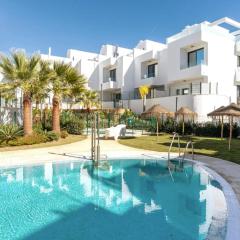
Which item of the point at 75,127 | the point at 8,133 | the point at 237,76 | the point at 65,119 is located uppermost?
the point at 237,76

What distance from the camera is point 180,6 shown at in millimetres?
23047

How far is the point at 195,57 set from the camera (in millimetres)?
31938

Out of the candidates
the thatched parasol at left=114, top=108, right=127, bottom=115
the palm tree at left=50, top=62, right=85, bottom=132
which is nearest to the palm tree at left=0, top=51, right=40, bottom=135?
the palm tree at left=50, top=62, right=85, bottom=132

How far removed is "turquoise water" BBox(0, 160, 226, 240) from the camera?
6.12m

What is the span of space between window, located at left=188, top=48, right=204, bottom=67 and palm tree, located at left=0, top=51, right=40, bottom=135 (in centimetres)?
1926

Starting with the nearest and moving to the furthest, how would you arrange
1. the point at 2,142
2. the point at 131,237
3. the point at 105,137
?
the point at 131,237, the point at 2,142, the point at 105,137

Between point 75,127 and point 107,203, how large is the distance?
16692 mm

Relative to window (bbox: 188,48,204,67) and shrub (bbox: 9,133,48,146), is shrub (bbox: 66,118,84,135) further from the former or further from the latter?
window (bbox: 188,48,204,67)

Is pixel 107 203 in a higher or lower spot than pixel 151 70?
lower

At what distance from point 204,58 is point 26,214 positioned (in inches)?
1073

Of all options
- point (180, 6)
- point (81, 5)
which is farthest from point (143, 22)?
point (81, 5)

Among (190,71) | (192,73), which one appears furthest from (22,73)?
(190,71)

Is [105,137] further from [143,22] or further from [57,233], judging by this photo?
[57,233]

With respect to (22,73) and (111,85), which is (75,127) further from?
(111,85)
